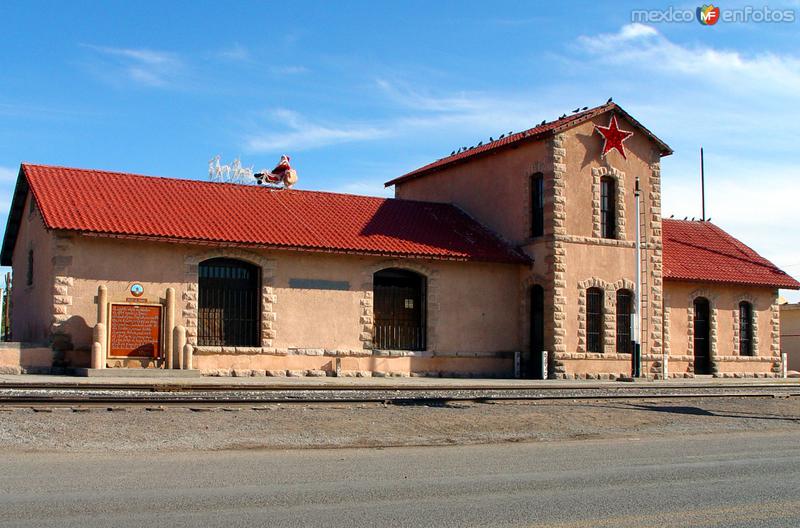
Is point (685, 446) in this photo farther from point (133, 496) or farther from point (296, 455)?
point (133, 496)

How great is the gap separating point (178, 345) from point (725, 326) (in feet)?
64.3

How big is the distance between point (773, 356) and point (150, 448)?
28856 millimetres

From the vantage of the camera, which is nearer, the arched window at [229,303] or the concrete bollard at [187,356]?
the concrete bollard at [187,356]

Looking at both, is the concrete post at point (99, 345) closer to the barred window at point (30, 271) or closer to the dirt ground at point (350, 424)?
the barred window at point (30, 271)

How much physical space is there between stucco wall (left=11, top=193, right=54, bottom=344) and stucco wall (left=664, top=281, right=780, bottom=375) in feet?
64.6

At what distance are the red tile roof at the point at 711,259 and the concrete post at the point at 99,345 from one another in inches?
720

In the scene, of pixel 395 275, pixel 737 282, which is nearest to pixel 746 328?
pixel 737 282

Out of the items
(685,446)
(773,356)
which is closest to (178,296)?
(685,446)

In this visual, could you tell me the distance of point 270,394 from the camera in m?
18.2

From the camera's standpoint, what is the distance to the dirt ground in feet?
39.9

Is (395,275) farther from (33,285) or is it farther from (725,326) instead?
(725,326)

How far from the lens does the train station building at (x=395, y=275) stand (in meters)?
24.6

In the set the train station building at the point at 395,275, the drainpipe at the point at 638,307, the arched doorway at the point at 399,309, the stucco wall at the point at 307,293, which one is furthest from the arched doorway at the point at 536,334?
the arched doorway at the point at 399,309

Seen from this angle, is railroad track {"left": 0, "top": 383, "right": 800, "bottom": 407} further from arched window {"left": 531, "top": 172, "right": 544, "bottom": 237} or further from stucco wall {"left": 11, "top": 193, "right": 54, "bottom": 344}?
arched window {"left": 531, "top": 172, "right": 544, "bottom": 237}
